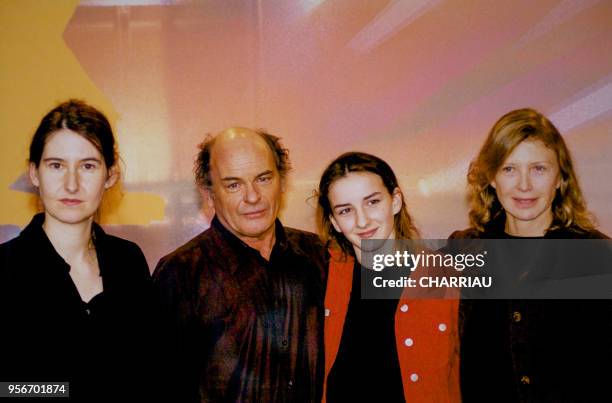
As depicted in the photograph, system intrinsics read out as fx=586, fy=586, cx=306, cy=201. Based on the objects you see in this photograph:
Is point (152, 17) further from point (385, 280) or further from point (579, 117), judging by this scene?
point (579, 117)

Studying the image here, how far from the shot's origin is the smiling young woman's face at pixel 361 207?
2279 millimetres

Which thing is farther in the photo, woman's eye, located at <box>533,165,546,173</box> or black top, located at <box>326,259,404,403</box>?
woman's eye, located at <box>533,165,546,173</box>

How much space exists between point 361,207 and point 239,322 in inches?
25.6

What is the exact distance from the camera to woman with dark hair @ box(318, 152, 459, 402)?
219cm

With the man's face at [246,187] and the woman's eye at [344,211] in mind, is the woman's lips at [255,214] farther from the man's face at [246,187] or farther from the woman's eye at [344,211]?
the woman's eye at [344,211]

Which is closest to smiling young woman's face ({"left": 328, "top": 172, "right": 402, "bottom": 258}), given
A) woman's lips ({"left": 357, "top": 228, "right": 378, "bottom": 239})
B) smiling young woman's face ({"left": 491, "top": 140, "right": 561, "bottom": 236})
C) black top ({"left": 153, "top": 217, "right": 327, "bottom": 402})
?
woman's lips ({"left": 357, "top": 228, "right": 378, "bottom": 239})

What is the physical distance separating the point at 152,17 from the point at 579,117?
1.84 metres

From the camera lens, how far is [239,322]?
2268 millimetres

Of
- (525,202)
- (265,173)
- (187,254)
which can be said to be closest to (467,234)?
(525,202)

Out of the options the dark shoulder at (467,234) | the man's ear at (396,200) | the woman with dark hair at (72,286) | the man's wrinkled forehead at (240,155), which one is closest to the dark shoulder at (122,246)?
the woman with dark hair at (72,286)

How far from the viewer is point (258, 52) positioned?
2451mm

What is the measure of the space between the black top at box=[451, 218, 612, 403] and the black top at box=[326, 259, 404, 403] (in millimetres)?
287

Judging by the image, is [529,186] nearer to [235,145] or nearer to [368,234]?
[368,234]

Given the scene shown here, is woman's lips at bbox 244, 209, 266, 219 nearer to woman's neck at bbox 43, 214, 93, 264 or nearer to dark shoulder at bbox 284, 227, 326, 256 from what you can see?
dark shoulder at bbox 284, 227, 326, 256
